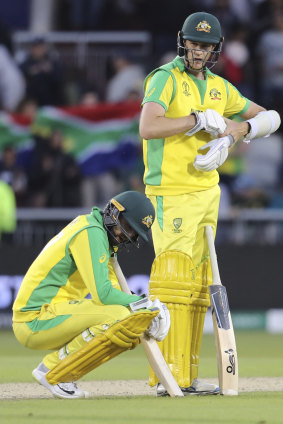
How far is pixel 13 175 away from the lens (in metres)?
11.6

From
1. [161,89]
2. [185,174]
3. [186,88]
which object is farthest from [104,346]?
[186,88]

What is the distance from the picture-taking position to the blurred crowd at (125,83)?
1168 centimetres

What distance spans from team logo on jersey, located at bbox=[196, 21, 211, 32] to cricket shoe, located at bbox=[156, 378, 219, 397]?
2016 millimetres

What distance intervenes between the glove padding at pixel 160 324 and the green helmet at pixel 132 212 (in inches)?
14.7

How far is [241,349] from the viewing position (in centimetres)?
929

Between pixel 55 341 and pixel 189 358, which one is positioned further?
pixel 189 358

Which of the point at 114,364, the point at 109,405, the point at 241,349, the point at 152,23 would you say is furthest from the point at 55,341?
the point at 152,23

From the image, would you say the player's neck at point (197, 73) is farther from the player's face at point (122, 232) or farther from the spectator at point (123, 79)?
the spectator at point (123, 79)

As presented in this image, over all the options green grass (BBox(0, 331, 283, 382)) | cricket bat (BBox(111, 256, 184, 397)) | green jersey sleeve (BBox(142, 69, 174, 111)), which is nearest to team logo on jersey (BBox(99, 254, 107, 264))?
cricket bat (BBox(111, 256, 184, 397))

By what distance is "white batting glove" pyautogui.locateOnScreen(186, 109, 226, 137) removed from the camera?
19.3 ft

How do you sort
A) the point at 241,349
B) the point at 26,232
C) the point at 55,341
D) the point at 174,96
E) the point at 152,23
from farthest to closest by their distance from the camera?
the point at 152,23, the point at 26,232, the point at 241,349, the point at 174,96, the point at 55,341

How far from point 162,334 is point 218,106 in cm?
147

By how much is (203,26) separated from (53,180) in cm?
578

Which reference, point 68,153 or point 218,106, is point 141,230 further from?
point 68,153
